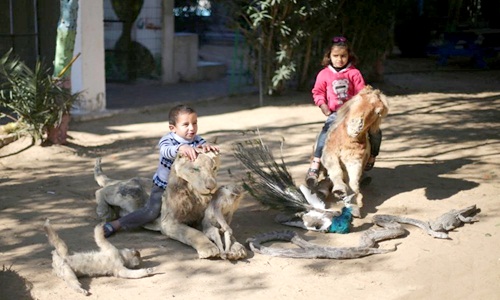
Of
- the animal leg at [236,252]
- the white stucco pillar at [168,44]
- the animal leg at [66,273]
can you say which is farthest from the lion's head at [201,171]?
the white stucco pillar at [168,44]

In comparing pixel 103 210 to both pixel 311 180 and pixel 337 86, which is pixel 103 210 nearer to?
pixel 311 180

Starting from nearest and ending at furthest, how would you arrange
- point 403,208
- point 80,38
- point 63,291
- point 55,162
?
point 63,291
point 403,208
point 55,162
point 80,38

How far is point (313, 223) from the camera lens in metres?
5.26

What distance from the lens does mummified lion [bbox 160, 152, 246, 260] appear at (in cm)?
458

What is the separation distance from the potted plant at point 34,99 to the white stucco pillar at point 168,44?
20.3 ft

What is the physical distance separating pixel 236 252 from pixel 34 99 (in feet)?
13.0

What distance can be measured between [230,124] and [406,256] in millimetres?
5392

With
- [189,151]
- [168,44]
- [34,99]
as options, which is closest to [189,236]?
[189,151]

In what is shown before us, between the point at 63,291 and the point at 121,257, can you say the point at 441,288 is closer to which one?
the point at 121,257

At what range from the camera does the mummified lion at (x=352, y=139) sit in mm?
5602

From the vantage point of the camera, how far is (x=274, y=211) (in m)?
5.74

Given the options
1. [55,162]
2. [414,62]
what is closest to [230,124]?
[55,162]

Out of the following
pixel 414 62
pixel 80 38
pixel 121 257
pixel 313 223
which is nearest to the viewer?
pixel 121 257

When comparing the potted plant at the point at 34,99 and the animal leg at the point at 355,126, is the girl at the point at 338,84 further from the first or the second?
the potted plant at the point at 34,99
